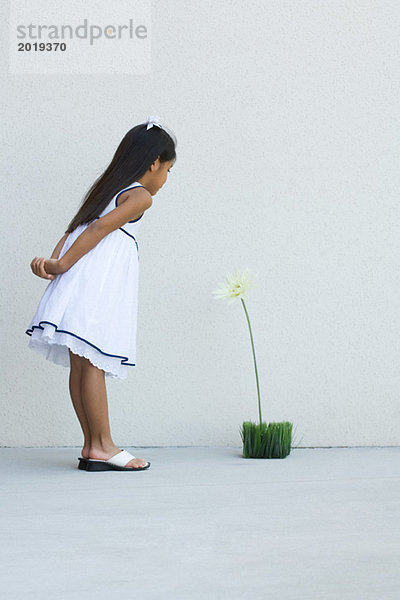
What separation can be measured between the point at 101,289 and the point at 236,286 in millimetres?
430

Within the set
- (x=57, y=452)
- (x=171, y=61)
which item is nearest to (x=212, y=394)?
(x=57, y=452)

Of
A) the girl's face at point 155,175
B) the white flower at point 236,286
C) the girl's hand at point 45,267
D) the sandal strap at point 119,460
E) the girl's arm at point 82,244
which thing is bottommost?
the sandal strap at point 119,460

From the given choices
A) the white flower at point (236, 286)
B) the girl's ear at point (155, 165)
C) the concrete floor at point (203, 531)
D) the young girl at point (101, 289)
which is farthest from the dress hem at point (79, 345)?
the girl's ear at point (155, 165)

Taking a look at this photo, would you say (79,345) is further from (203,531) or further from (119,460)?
(203,531)

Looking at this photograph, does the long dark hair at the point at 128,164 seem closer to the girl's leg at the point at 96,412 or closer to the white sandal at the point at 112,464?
the girl's leg at the point at 96,412

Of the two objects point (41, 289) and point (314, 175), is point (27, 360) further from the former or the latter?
point (314, 175)

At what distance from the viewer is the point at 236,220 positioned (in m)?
2.30

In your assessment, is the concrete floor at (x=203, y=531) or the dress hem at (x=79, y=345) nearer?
the concrete floor at (x=203, y=531)

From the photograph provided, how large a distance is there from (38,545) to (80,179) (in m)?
1.34

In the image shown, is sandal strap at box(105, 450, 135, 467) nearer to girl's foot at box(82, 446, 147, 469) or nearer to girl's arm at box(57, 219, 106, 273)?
girl's foot at box(82, 446, 147, 469)

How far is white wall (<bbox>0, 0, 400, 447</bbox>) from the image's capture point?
7.51ft

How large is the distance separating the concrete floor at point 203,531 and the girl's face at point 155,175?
737 millimetres

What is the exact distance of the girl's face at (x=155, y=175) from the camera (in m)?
1.95

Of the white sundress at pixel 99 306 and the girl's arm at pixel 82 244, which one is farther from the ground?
the girl's arm at pixel 82 244
